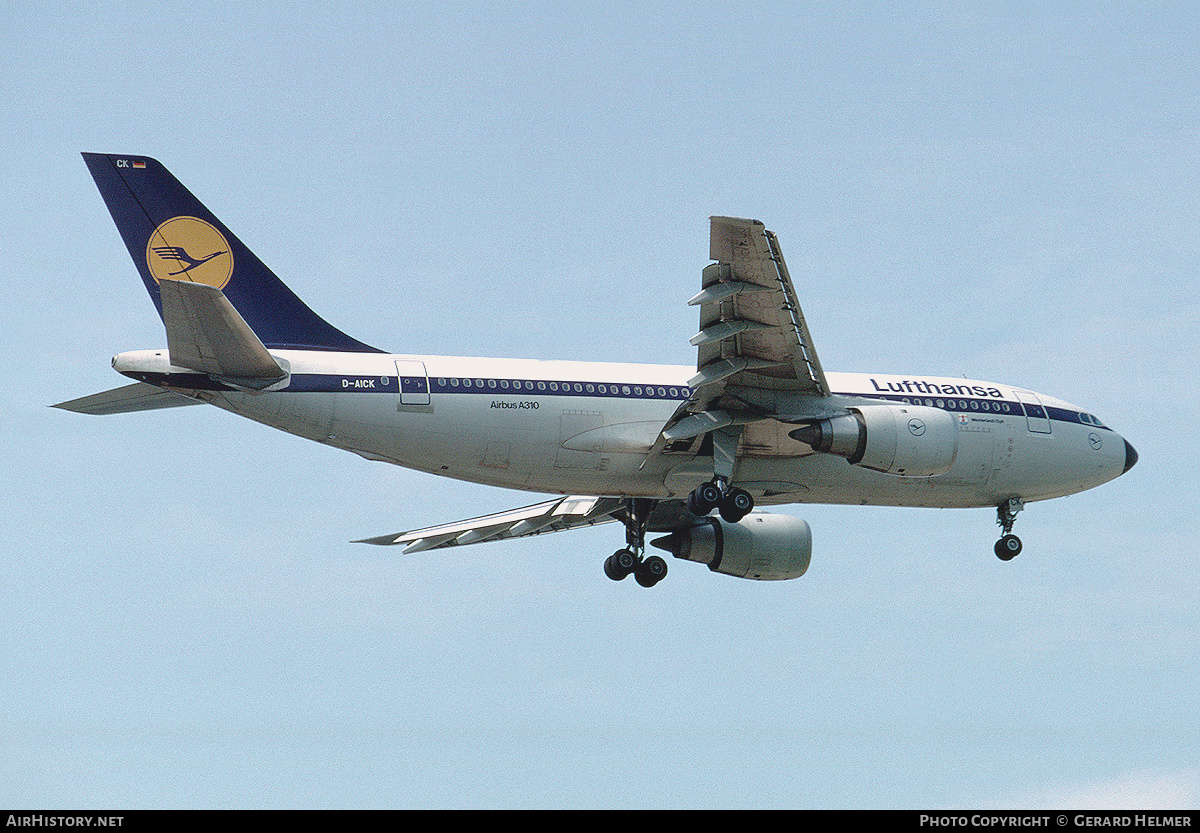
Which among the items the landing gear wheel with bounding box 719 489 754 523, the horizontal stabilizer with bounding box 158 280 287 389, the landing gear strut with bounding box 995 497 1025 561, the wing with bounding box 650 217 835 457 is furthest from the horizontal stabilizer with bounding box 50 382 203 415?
the landing gear strut with bounding box 995 497 1025 561

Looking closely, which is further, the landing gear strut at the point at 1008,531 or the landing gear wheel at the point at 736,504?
the landing gear strut at the point at 1008,531

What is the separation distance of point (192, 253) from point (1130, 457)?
62.9ft

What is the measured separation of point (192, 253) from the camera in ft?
81.0

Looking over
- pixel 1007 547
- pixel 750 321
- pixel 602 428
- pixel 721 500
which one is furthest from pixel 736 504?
pixel 1007 547

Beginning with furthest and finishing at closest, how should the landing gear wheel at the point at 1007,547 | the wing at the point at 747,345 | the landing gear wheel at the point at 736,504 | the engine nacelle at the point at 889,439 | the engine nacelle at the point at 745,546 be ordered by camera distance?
the engine nacelle at the point at 745,546
the landing gear wheel at the point at 1007,547
the landing gear wheel at the point at 736,504
the engine nacelle at the point at 889,439
the wing at the point at 747,345

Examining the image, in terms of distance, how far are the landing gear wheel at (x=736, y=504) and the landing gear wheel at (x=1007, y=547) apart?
20.1 feet

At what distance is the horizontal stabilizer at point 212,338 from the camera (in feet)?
70.7

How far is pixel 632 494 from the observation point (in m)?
26.7

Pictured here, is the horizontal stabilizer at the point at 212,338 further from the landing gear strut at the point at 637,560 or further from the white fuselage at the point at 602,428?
the landing gear strut at the point at 637,560

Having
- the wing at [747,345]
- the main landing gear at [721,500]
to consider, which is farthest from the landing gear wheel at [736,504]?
the wing at [747,345]

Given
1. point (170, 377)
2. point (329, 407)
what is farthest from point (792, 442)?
point (170, 377)

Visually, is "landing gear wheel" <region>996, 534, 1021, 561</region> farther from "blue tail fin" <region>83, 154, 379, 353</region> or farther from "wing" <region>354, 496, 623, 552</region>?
"blue tail fin" <region>83, 154, 379, 353</region>

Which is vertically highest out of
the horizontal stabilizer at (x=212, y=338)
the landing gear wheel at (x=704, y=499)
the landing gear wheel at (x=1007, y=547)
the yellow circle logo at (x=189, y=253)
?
the yellow circle logo at (x=189, y=253)
